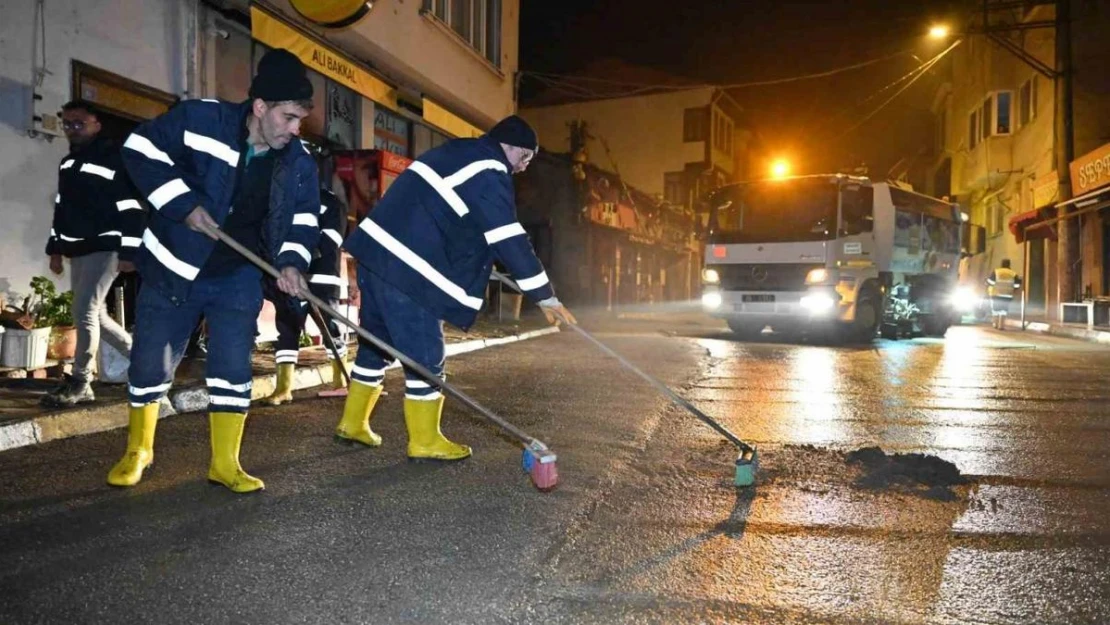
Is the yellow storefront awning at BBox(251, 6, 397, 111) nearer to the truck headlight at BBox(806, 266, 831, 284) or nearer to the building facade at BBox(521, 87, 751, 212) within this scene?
the truck headlight at BBox(806, 266, 831, 284)

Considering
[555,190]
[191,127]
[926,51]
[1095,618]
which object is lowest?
[1095,618]

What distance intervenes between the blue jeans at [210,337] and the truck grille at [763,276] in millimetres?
11541

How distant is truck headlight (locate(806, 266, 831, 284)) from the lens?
13617mm

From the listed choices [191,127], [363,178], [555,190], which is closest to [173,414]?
[191,127]

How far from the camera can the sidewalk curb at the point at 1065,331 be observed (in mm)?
15672

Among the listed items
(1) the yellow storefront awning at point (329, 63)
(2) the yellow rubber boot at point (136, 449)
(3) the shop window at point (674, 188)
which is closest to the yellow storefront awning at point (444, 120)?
(1) the yellow storefront awning at point (329, 63)

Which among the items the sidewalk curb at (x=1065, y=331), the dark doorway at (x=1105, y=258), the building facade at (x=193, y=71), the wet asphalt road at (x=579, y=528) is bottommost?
the wet asphalt road at (x=579, y=528)

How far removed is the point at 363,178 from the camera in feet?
38.2

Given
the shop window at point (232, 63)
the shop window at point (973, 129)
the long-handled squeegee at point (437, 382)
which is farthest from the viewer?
the shop window at point (973, 129)

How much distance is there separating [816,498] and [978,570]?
977 mm

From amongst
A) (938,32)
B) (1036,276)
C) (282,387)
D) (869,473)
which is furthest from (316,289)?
(1036,276)

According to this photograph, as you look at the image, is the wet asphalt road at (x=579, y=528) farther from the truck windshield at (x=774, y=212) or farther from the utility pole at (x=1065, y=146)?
the utility pole at (x=1065, y=146)

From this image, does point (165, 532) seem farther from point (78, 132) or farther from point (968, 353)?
point (968, 353)

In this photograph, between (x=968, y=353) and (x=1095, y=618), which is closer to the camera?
(x=1095, y=618)
